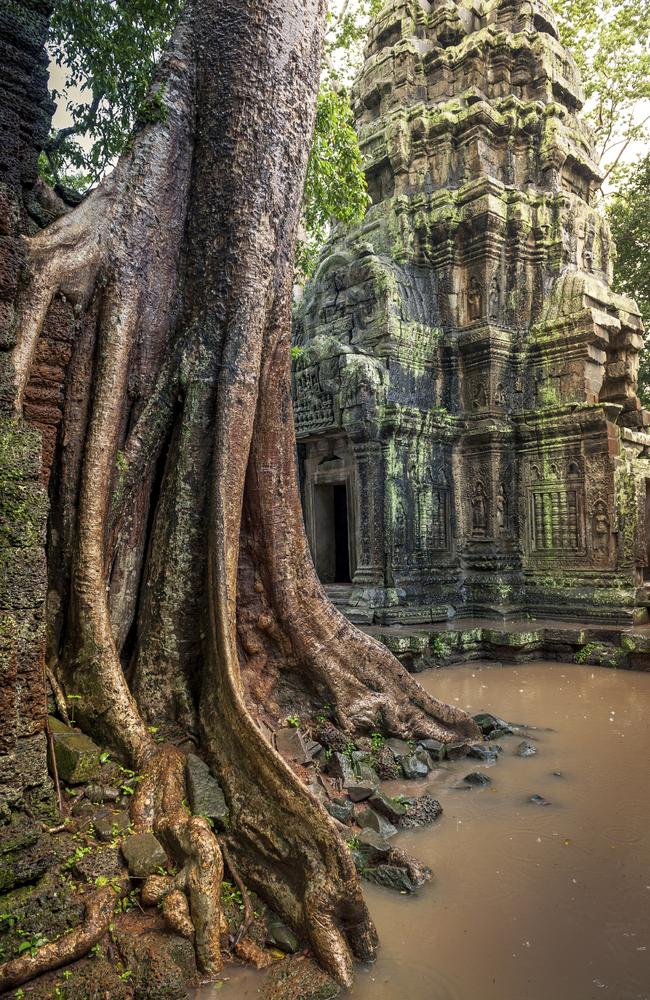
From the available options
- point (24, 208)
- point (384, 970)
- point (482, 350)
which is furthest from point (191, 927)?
point (482, 350)

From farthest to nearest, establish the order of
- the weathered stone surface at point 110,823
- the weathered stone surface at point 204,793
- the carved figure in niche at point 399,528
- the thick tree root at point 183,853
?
the carved figure in niche at point 399,528
the weathered stone surface at point 204,793
the weathered stone surface at point 110,823
the thick tree root at point 183,853

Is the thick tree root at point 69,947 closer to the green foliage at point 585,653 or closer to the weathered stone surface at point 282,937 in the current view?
the weathered stone surface at point 282,937

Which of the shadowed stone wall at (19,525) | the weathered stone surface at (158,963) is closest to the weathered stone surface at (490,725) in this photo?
the weathered stone surface at (158,963)

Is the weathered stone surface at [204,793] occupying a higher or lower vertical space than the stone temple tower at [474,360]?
lower

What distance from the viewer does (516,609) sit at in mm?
8305

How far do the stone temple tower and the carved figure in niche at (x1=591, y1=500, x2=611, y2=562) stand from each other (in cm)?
2

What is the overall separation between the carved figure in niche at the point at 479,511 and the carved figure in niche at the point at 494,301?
2.24 m

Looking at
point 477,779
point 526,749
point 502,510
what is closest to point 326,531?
point 502,510

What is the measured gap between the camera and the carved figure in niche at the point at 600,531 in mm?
7812

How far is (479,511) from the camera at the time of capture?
345 inches

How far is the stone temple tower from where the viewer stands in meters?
8.05

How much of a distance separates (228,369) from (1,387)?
1167mm

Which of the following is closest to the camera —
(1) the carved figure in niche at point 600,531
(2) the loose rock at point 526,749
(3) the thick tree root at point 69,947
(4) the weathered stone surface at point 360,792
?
(3) the thick tree root at point 69,947

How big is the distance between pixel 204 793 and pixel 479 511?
685 cm
